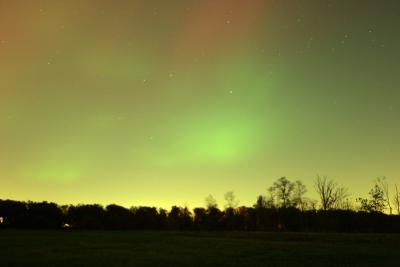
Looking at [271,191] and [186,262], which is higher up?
[271,191]

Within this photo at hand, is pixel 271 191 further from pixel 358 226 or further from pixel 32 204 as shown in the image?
pixel 32 204

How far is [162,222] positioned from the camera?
16938 centimetres

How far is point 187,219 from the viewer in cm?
16450

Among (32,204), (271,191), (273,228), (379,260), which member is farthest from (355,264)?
(32,204)

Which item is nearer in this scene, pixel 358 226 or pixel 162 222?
pixel 358 226

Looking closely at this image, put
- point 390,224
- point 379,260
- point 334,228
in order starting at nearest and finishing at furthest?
point 379,260
point 390,224
point 334,228

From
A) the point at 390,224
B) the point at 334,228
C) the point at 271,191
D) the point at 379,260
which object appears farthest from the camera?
the point at 271,191

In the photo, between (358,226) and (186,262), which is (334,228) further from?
(186,262)

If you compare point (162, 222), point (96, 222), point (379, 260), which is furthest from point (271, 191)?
point (379, 260)

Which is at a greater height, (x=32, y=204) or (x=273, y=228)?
(x=32, y=204)

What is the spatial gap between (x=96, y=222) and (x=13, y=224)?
27.9 metres

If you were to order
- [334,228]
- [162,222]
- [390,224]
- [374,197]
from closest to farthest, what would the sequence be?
[390,224]
[334,228]
[374,197]
[162,222]

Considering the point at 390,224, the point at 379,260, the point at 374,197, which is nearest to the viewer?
the point at 379,260

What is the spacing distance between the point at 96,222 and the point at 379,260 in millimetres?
128805
